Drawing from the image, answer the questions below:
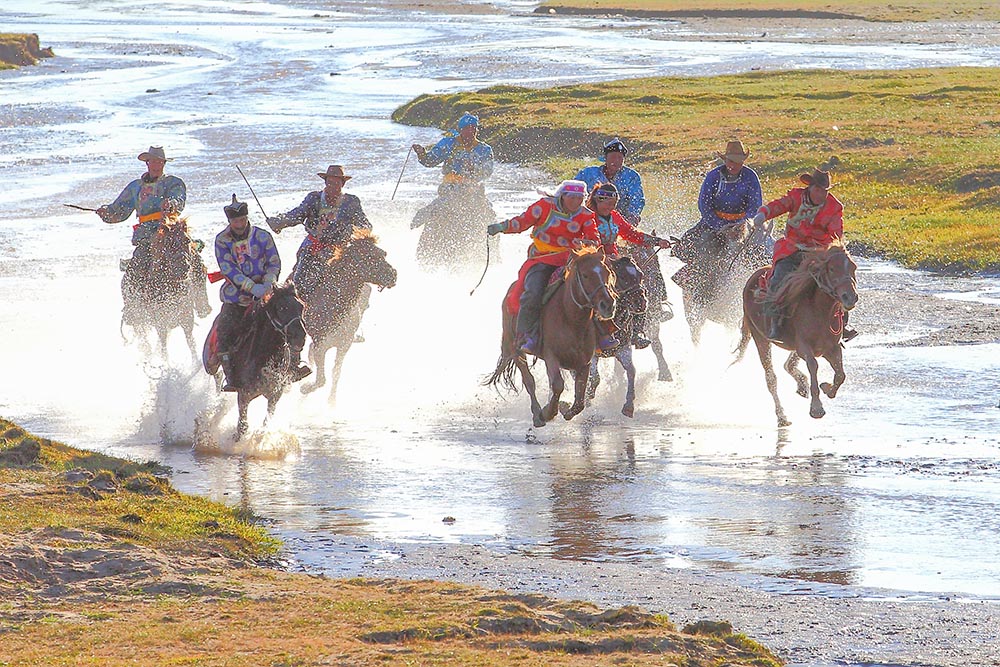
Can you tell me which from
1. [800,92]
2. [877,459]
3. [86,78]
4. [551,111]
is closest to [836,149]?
[551,111]

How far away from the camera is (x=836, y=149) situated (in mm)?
38531

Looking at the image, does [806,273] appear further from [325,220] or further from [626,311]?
[325,220]

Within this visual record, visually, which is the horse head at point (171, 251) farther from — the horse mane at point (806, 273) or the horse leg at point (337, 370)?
the horse mane at point (806, 273)

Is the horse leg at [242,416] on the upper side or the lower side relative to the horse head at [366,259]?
lower

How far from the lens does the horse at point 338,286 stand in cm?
1642

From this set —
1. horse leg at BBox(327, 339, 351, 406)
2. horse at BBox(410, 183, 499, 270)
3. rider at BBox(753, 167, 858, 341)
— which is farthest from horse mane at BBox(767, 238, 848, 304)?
horse at BBox(410, 183, 499, 270)

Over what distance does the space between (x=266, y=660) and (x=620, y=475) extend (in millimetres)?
5485

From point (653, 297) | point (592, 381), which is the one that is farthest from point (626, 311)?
point (653, 297)

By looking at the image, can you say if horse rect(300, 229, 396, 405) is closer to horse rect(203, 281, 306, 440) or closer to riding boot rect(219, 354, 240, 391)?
horse rect(203, 281, 306, 440)

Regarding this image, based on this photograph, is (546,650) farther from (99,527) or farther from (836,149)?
(836,149)

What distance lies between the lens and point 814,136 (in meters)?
40.8

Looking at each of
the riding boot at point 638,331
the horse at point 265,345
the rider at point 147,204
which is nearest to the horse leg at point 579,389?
the riding boot at point 638,331

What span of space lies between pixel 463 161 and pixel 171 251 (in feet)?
17.3

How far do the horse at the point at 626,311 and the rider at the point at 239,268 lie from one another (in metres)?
2.78
